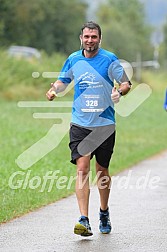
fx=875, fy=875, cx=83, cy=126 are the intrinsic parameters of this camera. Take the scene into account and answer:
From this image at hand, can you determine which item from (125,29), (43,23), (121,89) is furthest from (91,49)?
(125,29)

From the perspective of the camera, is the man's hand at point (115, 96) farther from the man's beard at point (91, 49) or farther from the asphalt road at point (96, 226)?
the asphalt road at point (96, 226)

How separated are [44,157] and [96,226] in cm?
698

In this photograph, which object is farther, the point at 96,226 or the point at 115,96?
the point at 96,226

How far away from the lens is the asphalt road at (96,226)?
8422 mm

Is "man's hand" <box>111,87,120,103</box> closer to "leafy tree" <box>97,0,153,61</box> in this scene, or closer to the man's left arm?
the man's left arm

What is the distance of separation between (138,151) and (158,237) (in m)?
11.3

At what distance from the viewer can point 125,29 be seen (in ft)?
251

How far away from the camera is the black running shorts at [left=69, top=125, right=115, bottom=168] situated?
902 cm

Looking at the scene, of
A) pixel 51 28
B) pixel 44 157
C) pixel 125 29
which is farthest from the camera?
pixel 125 29

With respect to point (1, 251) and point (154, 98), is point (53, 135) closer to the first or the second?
point (1, 251)

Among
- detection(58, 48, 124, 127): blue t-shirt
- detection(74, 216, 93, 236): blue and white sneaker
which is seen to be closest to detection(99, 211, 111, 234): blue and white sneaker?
detection(74, 216, 93, 236): blue and white sneaker

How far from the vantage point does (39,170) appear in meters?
14.5

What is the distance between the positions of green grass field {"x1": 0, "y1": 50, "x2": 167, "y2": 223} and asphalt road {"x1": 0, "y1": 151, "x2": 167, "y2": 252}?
1.31ft

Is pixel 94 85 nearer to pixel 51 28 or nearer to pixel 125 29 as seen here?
pixel 51 28
